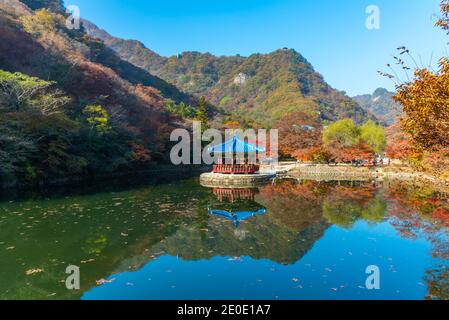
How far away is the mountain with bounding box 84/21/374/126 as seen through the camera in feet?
270

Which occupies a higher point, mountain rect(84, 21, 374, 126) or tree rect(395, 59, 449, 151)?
mountain rect(84, 21, 374, 126)

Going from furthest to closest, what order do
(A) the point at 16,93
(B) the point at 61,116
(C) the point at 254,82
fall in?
(C) the point at 254,82, (B) the point at 61,116, (A) the point at 16,93

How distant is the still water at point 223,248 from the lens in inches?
207

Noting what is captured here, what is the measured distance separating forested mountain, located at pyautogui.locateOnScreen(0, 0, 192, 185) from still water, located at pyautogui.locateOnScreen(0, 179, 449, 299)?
4.87 metres

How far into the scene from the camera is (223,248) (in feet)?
24.7

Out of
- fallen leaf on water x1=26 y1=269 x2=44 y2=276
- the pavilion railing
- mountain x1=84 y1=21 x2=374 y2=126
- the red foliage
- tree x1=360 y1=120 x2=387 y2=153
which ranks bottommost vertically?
fallen leaf on water x1=26 y1=269 x2=44 y2=276

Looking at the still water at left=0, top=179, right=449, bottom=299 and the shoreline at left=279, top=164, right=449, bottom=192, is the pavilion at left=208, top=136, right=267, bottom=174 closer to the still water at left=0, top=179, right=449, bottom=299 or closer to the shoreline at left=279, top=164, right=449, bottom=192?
the shoreline at left=279, top=164, right=449, bottom=192

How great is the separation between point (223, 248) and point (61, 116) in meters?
14.9

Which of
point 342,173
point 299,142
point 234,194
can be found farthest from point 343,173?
point 234,194

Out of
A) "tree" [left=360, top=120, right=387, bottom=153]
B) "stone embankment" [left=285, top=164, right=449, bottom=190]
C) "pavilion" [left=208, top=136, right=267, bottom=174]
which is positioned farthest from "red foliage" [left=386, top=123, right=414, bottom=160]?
"pavilion" [left=208, top=136, right=267, bottom=174]

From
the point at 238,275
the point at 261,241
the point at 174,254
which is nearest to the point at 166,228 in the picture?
the point at 174,254

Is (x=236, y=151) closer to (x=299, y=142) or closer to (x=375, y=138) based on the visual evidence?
(x=299, y=142)

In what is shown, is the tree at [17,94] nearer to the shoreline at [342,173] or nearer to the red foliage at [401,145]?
the shoreline at [342,173]
